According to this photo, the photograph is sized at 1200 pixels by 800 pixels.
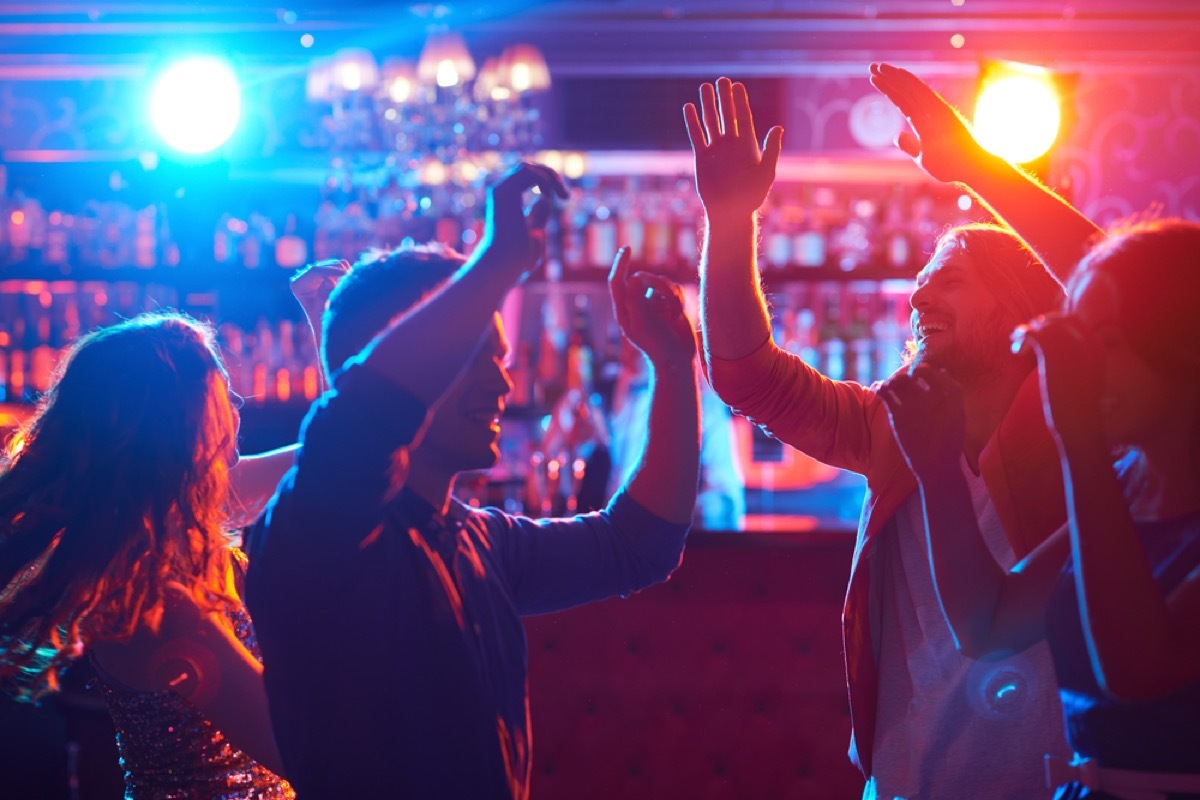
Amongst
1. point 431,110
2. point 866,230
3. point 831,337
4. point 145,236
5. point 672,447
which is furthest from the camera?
point 831,337

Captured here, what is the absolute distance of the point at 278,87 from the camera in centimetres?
537

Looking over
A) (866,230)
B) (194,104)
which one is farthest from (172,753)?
(866,230)

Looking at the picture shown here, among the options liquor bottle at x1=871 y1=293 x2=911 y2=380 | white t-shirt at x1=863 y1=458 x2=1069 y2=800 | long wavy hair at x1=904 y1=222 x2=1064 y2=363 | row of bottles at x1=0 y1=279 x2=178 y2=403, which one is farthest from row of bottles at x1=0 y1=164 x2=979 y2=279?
white t-shirt at x1=863 y1=458 x2=1069 y2=800

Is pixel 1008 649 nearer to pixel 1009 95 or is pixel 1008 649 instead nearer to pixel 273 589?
pixel 273 589

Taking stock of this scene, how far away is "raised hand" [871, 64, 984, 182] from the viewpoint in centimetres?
147

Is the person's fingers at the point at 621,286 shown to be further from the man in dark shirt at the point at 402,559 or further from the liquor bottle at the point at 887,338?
the liquor bottle at the point at 887,338

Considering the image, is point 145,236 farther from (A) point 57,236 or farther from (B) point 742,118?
(B) point 742,118

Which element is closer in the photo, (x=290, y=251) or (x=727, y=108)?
(x=727, y=108)

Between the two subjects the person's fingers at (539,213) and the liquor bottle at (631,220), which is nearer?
the person's fingers at (539,213)

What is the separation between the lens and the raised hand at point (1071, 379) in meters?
1.02

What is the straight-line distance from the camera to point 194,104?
393cm

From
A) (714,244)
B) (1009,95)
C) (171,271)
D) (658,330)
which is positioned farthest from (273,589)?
(171,271)

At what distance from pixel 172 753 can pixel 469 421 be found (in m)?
0.71

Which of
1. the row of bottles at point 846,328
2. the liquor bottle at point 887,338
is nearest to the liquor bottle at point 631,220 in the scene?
the row of bottles at point 846,328
